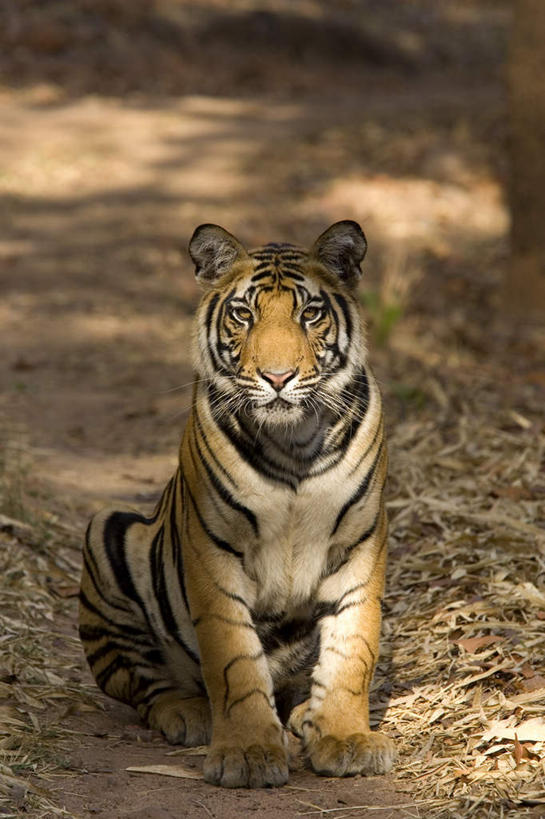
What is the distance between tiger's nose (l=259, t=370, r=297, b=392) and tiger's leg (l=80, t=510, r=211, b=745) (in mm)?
995

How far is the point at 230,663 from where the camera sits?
3582 mm

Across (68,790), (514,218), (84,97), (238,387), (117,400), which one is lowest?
(68,790)

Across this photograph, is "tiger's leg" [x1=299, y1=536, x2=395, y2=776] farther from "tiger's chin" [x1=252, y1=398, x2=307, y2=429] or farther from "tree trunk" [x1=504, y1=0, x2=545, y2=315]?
"tree trunk" [x1=504, y1=0, x2=545, y2=315]

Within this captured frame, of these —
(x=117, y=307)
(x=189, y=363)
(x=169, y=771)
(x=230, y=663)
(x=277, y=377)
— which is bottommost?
(x=169, y=771)

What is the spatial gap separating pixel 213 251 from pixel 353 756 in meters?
1.53

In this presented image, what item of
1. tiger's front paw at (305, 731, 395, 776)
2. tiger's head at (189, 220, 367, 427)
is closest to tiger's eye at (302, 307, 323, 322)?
tiger's head at (189, 220, 367, 427)

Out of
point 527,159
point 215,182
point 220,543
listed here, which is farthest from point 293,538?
point 215,182

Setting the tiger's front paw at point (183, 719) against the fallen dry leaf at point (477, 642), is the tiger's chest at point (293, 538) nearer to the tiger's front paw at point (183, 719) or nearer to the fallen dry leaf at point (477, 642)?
the tiger's front paw at point (183, 719)

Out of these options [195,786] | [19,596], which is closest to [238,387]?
[195,786]

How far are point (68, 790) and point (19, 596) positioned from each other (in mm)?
1540

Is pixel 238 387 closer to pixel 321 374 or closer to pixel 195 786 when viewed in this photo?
pixel 321 374

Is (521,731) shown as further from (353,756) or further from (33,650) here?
(33,650)

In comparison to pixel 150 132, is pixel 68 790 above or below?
below

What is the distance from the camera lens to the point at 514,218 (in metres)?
10.1
